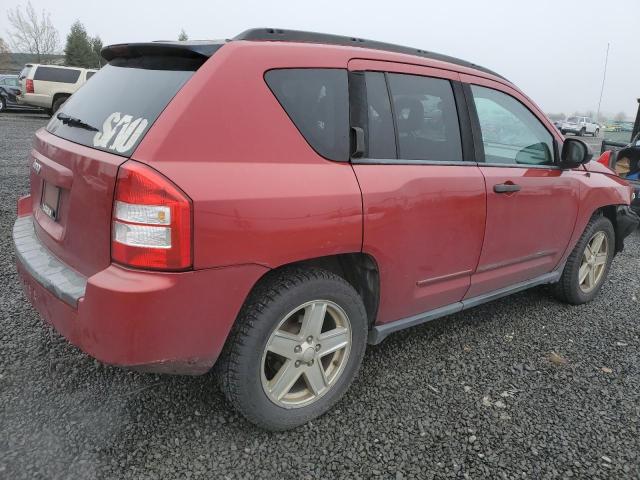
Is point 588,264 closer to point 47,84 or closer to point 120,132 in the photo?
point 120,132

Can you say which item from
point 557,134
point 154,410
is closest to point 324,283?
point 154,410

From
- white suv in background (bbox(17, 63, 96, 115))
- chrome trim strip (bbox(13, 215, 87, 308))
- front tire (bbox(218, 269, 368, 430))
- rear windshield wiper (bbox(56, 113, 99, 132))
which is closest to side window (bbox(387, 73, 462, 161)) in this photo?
front tire (bbox(218, 269, 368, 430))

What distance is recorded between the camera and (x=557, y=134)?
3.55 m

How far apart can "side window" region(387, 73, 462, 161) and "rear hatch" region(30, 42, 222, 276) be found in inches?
39.5

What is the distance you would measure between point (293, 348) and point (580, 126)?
145ft

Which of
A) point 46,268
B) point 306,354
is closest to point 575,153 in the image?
point 306,354

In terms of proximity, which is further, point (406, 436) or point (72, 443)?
point (406, 436)

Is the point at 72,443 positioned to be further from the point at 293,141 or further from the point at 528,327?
the point at 528,327

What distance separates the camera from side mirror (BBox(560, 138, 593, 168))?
11.2 ft

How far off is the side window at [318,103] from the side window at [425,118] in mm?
364

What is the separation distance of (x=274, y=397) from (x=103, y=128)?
139 cm

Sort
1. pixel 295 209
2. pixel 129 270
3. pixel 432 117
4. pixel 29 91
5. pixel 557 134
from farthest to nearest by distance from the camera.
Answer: pixel 29 91
pixel 557 134
pixel 432 117
pixel 295 209
pixel 129 270

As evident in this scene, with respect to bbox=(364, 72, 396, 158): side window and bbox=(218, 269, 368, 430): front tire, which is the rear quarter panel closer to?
bbox=(218, 269, 368, 430): front tire

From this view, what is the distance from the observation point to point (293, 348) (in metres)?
2.28
